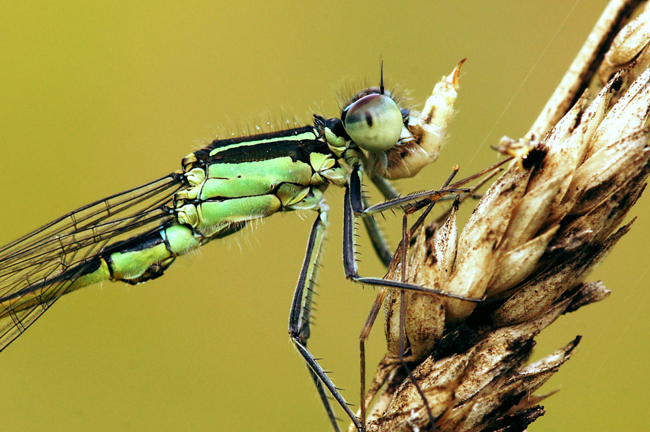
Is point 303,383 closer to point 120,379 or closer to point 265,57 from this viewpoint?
point 120,379

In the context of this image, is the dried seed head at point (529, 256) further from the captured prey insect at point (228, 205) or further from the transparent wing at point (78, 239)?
the transparent wing at point (78, 239)

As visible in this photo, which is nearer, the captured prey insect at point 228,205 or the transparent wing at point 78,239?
the captured prey insect at point 228,205

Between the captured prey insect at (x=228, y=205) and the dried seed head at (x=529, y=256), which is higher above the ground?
the captured prey insect at (x=228, y=205)

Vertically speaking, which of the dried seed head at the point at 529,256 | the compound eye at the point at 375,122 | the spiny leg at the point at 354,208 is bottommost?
the dried seed head at the point at 529,256

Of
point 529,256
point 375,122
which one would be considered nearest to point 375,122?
point 375,122

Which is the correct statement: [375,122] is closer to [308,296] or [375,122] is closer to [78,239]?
[308,296]

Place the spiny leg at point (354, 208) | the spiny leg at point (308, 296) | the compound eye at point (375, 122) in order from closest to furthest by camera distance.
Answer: the spiny leg at point (354, 208), the compound eye at point (375, 122), the spiny leg at point (308, 296)

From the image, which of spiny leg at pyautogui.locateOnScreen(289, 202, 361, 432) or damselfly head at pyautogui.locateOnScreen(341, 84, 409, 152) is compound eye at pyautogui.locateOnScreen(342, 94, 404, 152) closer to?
damselfly head at pyautogui.locateOnScreen(341, 84, 409, 152)

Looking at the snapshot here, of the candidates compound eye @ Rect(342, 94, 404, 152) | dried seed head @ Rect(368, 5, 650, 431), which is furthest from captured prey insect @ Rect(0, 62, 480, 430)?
dried seed head @ Rect(368, 5, 650, 431)

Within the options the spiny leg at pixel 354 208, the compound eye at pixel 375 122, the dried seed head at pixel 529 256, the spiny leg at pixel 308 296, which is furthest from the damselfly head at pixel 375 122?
the dried seed head at pixel 529 256
